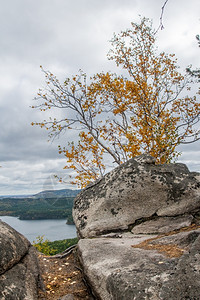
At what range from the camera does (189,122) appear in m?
14.6

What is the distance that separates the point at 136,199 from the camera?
25.2 ft

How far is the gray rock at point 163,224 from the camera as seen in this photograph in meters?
6.92

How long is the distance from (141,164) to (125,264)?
4.61 metres

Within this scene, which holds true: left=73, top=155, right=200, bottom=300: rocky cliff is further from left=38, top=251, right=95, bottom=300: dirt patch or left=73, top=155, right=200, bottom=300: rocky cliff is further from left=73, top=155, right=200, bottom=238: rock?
left=38, top=251, right=95, bottom=300: dirt patch

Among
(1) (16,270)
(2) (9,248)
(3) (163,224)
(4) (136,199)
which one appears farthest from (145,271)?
(4) (136,199)

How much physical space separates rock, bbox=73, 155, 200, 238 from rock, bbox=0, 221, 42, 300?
101 inches

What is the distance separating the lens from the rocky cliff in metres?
3.89

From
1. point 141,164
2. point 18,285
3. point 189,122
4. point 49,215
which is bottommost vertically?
point 49,215

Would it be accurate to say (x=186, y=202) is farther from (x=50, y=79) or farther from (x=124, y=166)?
(x=50, y=79)

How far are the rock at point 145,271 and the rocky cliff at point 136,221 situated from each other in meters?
0.01

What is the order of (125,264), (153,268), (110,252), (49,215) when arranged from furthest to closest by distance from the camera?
(49,215) → (110,252) → (125,264) → (153,268)

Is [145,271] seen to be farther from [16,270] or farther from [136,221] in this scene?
[136,221]

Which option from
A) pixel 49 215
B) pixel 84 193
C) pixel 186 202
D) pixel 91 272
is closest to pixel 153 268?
pixel 91 272

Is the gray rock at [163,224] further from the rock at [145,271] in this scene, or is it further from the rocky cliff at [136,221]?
the rock at [145,271]
